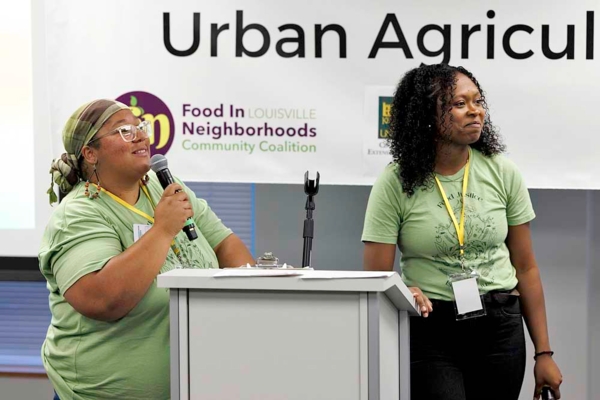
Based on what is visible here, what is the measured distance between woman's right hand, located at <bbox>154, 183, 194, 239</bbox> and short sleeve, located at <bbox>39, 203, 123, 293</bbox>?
0.45 ft

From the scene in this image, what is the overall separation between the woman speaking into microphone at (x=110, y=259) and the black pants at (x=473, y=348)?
28.0 inches

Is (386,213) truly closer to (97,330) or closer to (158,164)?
(158,164)

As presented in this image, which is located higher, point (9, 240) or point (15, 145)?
A: point (15, 145)

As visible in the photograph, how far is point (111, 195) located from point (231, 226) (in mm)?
1447

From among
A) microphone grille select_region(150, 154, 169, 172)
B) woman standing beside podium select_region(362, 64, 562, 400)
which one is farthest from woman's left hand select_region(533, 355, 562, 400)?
microphone grille select_region(150, 154, 169, 172)

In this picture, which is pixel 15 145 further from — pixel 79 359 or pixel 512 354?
pixel 512 354

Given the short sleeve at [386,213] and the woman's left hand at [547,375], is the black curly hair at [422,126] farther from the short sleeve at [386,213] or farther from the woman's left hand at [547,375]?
the woman's left hand at [547,375]

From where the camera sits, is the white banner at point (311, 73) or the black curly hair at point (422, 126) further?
the white banner at point (311, 73)

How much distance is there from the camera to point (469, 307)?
2395mm

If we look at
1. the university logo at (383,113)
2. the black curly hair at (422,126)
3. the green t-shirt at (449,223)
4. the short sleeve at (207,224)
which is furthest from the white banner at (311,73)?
the short sleeve at (207,224)

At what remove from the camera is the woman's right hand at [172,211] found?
6.51ft

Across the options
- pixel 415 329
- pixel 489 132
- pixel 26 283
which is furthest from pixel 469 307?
pixel 26 283

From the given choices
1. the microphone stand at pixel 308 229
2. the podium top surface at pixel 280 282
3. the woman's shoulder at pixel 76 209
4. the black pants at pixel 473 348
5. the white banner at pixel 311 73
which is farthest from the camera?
the white banner at pixel 311 73

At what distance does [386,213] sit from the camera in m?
2.50
